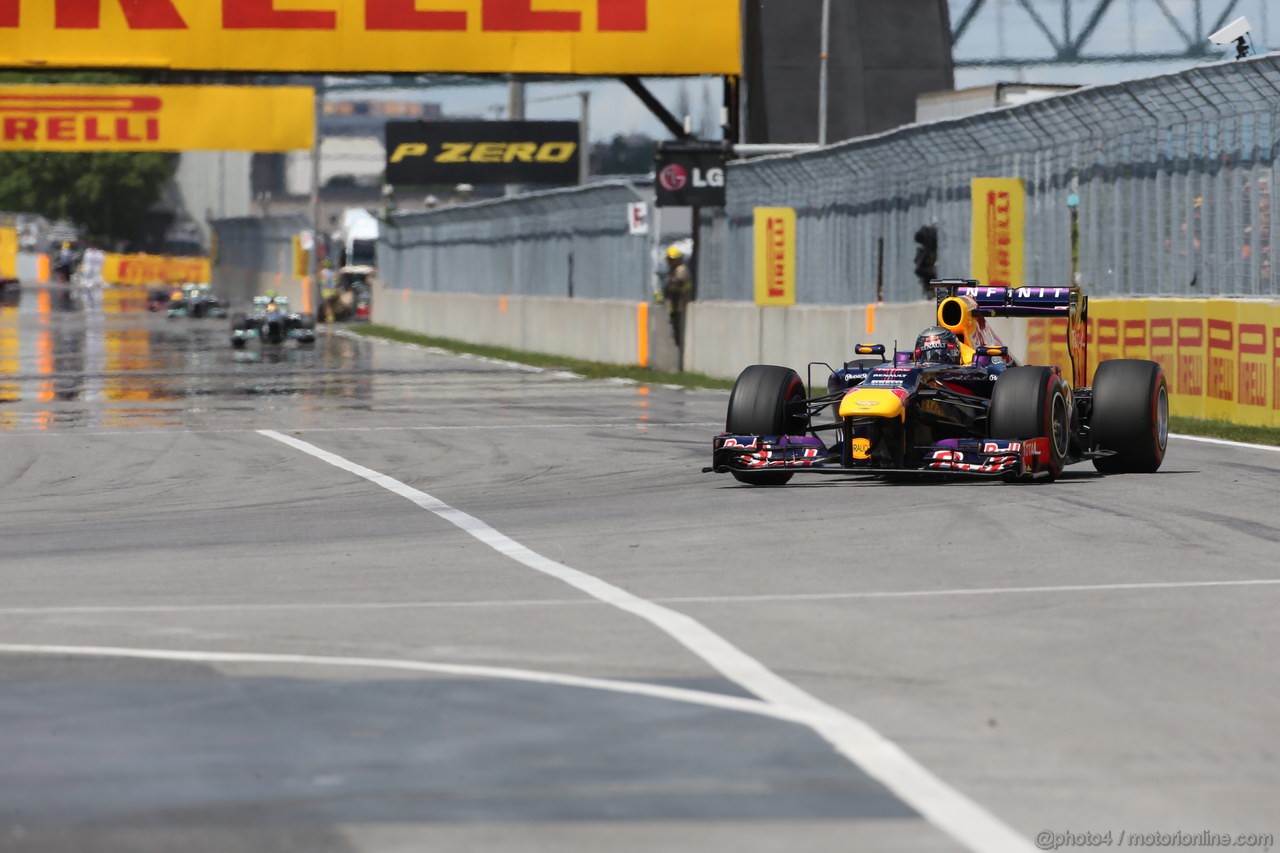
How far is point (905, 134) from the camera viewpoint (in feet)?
93.4

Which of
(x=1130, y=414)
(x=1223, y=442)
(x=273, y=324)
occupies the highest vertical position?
(x=273, y=324)

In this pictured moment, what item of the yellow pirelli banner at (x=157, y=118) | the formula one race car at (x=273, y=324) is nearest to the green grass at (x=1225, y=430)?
the yellow pirelli banner at (x=157, y=118)

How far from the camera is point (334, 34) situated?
3328 cm

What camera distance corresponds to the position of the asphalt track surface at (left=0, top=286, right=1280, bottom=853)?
5676 mm

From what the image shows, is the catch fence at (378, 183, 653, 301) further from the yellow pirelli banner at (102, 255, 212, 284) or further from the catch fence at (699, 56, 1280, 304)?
the yellow pirelli banner at (102, 255, 212, 284)

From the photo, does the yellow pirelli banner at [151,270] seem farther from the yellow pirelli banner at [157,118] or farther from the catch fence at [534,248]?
the yellow pirelli banner at [157,118]

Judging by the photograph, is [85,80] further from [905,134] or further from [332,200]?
[905,134]

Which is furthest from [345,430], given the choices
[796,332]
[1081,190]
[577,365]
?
[577,365]

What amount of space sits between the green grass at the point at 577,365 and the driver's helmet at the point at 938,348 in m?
14.4

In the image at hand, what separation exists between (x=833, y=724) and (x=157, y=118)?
35661 mm

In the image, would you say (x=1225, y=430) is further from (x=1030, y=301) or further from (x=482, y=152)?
(x=482, y=152)

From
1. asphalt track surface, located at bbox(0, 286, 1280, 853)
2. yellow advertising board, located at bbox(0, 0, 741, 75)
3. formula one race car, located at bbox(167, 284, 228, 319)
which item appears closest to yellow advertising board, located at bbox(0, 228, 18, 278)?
formula one race car, located at bbox(167, 284, 228, 319)

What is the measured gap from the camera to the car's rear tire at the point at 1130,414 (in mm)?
15266

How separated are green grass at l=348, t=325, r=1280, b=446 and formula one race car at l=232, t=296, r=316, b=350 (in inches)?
103
